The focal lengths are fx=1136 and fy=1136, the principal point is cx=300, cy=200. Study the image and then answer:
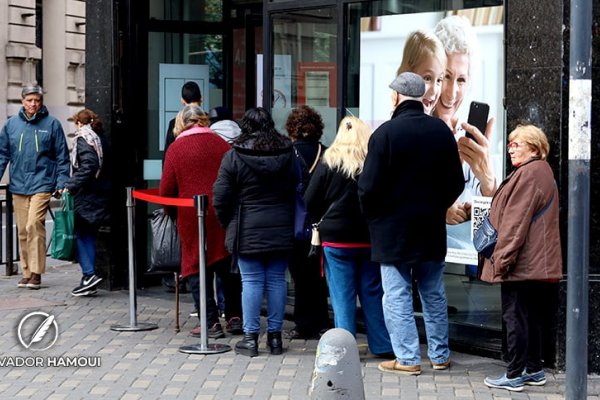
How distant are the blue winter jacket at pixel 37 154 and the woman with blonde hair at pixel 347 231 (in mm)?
3821

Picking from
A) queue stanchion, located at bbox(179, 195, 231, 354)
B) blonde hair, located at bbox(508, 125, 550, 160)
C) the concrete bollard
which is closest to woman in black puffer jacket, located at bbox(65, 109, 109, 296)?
queue stanchion, located at bbox(179, 195, 231, 354)

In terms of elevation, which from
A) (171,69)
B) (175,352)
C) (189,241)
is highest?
(171,69)

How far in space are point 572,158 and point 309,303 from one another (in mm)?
3529

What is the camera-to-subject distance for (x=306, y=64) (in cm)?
959

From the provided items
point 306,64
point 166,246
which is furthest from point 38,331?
point 306,64

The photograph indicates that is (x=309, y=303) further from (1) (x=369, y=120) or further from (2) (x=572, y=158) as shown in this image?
(2) (x=572, y=158)

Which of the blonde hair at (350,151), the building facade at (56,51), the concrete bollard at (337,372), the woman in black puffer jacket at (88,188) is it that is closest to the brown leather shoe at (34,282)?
the woman in black puffer jacket at (88,188)

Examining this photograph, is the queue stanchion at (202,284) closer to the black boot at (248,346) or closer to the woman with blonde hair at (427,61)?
the black boot at (248,346)

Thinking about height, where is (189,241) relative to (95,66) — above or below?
below

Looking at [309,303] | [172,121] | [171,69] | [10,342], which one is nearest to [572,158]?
[309,303]

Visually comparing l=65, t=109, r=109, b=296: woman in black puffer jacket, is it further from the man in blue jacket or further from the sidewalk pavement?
the sidewalk pavement

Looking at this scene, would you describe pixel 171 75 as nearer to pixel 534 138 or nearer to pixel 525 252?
pixel 534 138

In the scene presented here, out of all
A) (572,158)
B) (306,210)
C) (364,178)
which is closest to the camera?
(572,158)

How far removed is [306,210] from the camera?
26.8 feet
